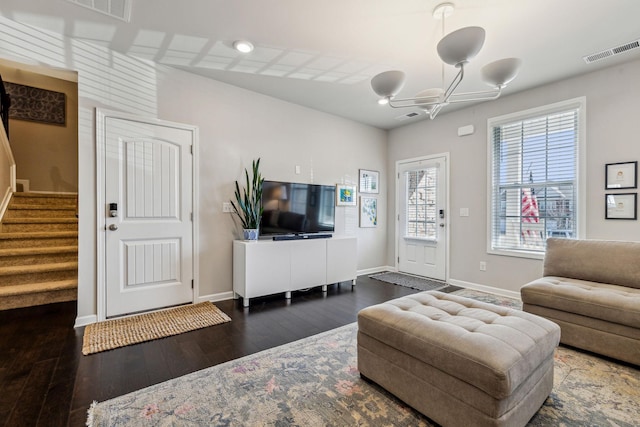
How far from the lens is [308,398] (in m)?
1.67

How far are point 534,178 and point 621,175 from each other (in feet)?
2.50

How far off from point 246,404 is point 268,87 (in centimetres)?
331

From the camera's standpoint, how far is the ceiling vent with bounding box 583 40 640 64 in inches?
103

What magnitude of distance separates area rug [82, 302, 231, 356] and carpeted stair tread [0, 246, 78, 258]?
1.46 m

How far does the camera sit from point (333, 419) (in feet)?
4.90

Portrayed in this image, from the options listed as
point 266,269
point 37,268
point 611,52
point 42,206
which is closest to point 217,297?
point 266,269

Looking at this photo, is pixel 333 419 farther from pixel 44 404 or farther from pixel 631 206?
pixel 631 206

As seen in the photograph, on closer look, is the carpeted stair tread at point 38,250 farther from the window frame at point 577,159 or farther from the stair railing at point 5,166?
the window frame at point 577,159

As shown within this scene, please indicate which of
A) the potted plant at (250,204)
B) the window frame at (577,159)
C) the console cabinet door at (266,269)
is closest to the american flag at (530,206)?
the window frame at (577,159)

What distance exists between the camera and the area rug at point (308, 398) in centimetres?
149

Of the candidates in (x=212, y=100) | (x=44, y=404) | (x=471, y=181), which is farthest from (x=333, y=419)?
(x=471, y=181)

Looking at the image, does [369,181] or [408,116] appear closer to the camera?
[408,116]

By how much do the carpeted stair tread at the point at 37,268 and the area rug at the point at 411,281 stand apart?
4098mm

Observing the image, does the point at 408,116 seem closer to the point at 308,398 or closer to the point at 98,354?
the point at 308,398
